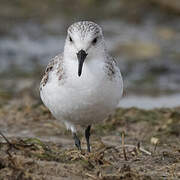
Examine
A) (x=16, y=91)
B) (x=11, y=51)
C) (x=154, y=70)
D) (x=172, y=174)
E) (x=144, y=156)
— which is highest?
(x=11, y=51)

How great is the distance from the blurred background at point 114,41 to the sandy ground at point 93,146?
1308 millimetres

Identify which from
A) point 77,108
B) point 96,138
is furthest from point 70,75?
point 96,138

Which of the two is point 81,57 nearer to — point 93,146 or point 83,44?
point 83,44

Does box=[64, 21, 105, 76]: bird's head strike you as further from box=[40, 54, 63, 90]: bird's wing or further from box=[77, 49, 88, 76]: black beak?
box=[40, 54, 63, 90]: bird's wing

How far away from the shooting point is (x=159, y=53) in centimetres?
1220

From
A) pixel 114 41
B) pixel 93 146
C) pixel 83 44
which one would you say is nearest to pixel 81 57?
pixel 83 44

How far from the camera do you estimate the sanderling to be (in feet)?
15.7

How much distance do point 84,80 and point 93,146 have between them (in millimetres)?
1228

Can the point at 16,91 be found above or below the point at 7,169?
above

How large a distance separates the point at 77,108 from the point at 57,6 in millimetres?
11024

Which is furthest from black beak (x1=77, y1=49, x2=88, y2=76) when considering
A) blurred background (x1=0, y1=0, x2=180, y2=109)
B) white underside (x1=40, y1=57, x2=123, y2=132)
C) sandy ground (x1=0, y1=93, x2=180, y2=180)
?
blurred background (x1=0, y1=0, x2=180, y2=109)

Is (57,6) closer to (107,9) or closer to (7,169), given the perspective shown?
(107,9)

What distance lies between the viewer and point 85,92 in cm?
477

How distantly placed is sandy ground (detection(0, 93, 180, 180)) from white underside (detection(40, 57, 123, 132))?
0.34m
